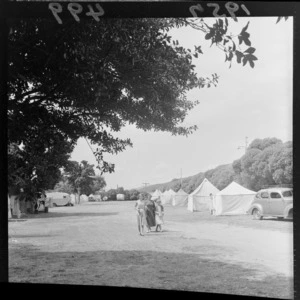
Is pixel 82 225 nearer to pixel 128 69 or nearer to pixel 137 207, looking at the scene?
pixel 137 207

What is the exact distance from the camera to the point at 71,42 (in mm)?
3168

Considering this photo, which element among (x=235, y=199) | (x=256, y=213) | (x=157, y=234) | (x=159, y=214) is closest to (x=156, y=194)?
(x=159, y=214)

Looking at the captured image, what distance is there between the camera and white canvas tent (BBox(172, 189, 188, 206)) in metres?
3.12

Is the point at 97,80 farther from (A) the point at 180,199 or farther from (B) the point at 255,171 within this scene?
(B) the point at 255,171

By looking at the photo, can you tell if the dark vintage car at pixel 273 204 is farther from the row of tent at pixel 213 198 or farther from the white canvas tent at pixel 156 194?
the white canvas tent at pixel 156 194

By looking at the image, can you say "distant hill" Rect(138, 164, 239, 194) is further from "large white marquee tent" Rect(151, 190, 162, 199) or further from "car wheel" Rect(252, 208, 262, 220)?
"car wheel" Rect(252, 208, 262, 220)

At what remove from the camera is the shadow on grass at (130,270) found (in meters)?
3.03

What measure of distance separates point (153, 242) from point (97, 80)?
1168mm

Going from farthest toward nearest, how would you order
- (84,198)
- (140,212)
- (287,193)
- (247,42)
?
(84,198) → (140,212) → (247,42) → (287,193)

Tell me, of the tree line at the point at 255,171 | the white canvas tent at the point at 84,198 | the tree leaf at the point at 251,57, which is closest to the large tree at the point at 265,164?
the tree line at the point at 255,171

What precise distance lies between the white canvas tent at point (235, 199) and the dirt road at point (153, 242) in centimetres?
6

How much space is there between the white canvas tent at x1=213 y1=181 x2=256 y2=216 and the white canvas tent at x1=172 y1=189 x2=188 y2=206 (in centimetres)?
24

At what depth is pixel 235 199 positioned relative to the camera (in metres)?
3.04

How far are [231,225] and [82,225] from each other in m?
1.01
